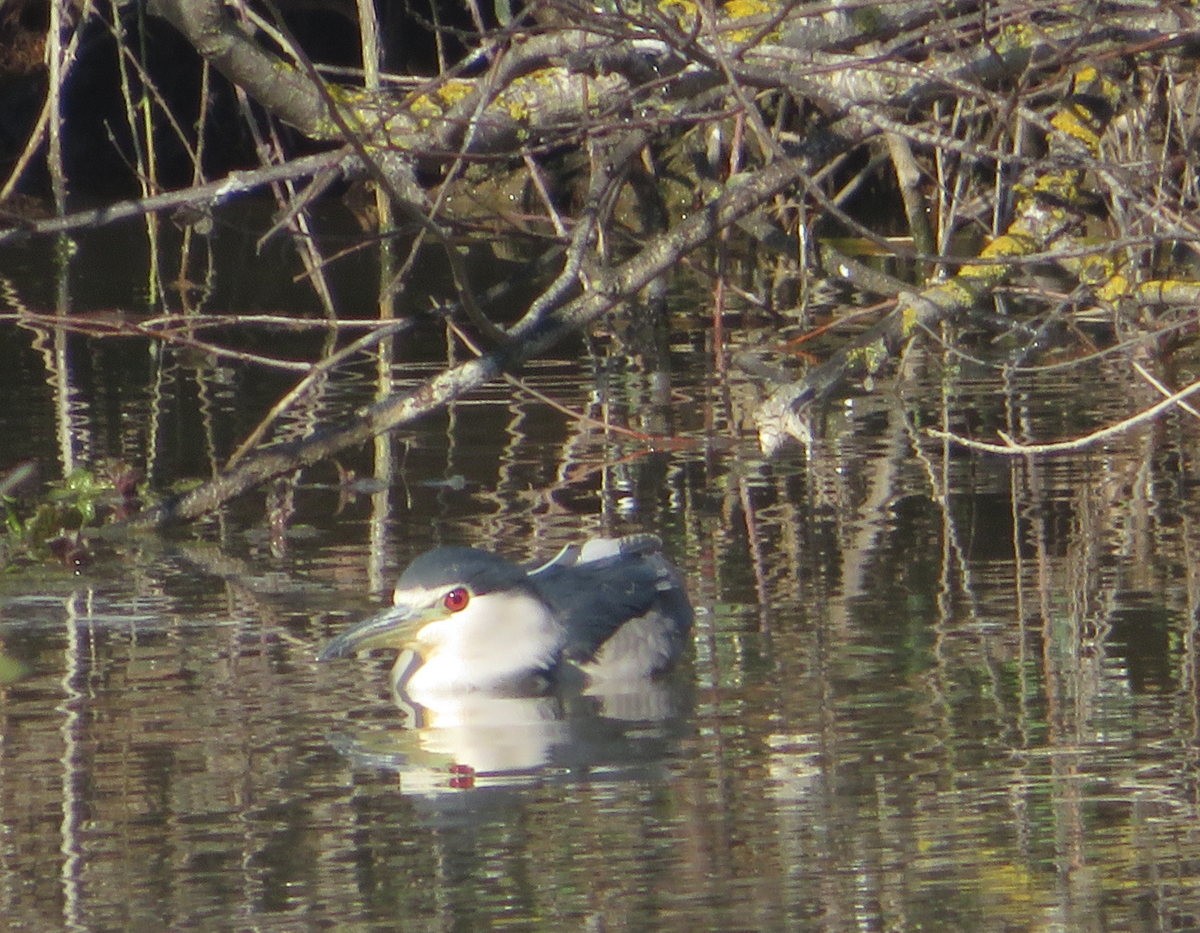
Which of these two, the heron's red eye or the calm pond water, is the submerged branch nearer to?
the calm pond water

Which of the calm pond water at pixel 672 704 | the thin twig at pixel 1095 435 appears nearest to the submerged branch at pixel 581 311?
the calm pond water at pixel 672 704

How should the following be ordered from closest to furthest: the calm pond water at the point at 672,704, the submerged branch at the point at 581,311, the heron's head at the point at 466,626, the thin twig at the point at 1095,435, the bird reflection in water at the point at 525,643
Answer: the calm pond water at the point at 672,704
the thin twig at the point at 1095,435
the bird reflection in water at the point at 525,643
the heron's head at the point at 466,626
the submerged branch at the point at 581,311

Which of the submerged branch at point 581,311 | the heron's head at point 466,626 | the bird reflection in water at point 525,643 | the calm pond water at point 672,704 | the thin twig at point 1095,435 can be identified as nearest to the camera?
the calm pond water at point 672,704

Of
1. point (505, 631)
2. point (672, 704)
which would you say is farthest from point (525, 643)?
point (672, 704)

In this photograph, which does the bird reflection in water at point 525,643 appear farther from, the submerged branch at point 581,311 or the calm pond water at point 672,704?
the submerged branch at point 581,311

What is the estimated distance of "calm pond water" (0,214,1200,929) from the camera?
4.35 metres

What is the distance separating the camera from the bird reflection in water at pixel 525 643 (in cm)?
577

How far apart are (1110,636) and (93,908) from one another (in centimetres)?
265

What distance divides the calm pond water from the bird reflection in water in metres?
0.06

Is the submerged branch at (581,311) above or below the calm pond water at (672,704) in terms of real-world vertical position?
above

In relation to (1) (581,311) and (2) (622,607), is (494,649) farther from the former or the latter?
(1) (581,311)

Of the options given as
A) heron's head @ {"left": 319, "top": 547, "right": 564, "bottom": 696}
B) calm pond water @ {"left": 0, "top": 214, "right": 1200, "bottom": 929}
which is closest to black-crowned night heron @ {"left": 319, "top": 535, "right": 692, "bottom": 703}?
heron's head @ {"left": 319, "top": 547, "right": 564, "bottom": 696}

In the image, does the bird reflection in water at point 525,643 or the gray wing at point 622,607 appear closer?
the bird reflection in water at point 525,643

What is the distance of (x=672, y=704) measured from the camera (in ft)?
18.6
